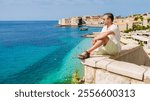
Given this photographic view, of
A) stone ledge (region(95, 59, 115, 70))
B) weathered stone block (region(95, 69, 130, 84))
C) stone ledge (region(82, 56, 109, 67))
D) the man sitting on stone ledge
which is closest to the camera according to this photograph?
weathered stone block (region(95, 69, 130, 84))

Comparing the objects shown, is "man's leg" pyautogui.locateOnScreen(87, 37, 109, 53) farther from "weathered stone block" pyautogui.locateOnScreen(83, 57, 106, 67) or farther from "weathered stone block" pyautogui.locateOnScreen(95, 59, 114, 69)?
"weathered stone block" pyautogui.locateOnScreen(95, 59, 114, 69)

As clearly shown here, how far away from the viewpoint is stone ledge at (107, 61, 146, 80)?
304cm

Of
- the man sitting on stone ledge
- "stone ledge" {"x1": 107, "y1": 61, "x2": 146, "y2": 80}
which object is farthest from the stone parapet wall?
the man sitting on stone ledge

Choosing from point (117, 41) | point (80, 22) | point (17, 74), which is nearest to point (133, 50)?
point (117, 41)

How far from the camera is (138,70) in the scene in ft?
10.1

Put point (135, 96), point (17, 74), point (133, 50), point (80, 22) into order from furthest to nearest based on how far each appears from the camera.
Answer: point (80, 22)
point (17, 74)
point (133, 50)
point (135, 96)

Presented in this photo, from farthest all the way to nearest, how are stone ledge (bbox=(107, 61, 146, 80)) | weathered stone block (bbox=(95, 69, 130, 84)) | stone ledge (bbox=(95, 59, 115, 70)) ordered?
stone ledge (bbox=(95, 59, 115, 70))
weathered stone block (bbox=(95, 69, 130, 84))
stone ledge (bbox=(107, 61, 146, 80))

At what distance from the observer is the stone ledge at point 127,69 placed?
304 centimetres

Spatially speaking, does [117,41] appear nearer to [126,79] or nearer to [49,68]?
[126,79]

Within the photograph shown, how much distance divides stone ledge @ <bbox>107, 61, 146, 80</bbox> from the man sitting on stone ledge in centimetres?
54

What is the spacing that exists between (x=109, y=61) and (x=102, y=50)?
1.52 feet

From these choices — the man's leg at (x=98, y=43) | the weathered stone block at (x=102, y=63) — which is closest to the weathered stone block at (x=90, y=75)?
the weathered stone block at (x=102, y=63)

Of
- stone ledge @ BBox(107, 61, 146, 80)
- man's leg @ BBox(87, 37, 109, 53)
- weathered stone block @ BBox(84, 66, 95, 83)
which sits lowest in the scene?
weathered stone block @ BBox(84, 66, 95, 83)

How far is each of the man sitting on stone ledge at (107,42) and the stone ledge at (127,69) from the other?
54cm
